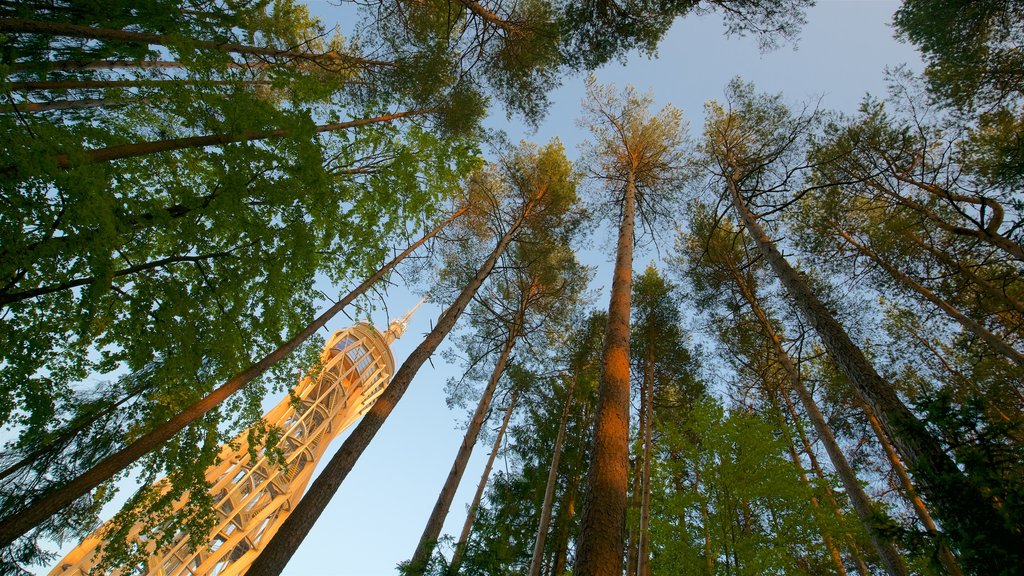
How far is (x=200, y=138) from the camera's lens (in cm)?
481

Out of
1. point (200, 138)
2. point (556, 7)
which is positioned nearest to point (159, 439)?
point (200, 138)

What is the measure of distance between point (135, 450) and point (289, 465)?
821 inches

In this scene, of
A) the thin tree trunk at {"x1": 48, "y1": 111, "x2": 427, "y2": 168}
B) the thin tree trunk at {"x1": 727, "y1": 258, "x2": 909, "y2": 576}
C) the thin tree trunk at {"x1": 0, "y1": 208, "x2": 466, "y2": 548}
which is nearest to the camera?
the thin tree trunk at {"x1": 0, "y1": 208, "x2": 466, "y2": 548}

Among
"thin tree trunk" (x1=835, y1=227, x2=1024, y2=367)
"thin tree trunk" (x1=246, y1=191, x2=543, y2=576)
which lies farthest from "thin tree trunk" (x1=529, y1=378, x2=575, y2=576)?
"thin tree trunk" (x1=835, y1=227, x2=1024, y2=367)

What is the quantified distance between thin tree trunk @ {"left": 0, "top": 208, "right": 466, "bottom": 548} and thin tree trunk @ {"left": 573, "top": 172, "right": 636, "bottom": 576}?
428cm

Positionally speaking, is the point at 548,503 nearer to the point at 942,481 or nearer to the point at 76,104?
the point at 942,481

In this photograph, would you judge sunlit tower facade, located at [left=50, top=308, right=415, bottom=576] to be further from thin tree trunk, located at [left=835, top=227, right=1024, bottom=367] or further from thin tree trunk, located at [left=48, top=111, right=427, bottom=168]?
thin tree trunk, located at [left=835, top=227, right=1024, bottom=367]

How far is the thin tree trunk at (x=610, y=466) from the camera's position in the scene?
2.80m

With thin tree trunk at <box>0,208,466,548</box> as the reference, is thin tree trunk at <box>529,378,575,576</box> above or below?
above

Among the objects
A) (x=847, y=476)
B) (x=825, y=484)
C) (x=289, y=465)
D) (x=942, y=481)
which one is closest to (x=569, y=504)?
(x=825, y=484)

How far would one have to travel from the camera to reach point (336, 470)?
5031 mm

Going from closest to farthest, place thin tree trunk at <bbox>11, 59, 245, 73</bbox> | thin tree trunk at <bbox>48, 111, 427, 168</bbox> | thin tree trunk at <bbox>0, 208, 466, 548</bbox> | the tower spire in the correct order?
1. thin tree trunk at <bbox>0, 208, 466, 548</bbox>
2. thin tree trunk at <bbox>48, 111, 427, 168</bbox>
3. thin tree trunk at <bbox>11, 59, 245, 73</bbox>
4. the tower spire

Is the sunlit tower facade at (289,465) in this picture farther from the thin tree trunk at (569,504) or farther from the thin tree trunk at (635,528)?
the thin tree trunk at (635,528)

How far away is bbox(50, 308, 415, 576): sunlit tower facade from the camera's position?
863 inches
